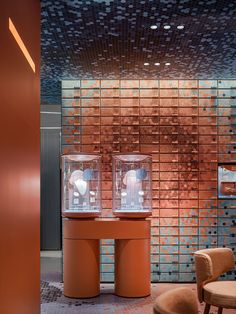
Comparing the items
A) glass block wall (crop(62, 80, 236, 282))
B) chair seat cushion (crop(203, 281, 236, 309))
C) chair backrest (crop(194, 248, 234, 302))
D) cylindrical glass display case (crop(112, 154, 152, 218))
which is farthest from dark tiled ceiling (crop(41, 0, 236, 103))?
chair seat cushion (crop(203, 281, 236, 309))

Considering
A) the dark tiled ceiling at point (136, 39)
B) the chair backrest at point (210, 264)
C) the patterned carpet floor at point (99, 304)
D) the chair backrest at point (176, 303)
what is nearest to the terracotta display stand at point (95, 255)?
the patterned carpet floor at point (99, 304)

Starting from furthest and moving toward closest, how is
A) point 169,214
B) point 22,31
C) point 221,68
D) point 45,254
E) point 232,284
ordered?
1. point 45,254
2. point 169,214
3. point 221,68
4. point 232,284
5. point 22,31

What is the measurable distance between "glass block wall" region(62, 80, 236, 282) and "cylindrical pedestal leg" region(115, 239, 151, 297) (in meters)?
0.75

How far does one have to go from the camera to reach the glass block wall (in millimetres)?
6676

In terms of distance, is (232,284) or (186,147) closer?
(232,284)

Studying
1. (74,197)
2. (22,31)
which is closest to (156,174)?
(74,197)

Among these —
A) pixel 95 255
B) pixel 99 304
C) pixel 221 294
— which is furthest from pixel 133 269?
pixel 221 294

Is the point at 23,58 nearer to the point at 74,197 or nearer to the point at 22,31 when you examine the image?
the point at 22,31

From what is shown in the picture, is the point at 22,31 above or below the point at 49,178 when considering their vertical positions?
above

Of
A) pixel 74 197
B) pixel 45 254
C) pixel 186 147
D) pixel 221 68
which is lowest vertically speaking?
pixel 45 254

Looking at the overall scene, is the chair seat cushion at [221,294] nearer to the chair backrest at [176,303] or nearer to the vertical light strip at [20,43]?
the chair backrest at [176,303]

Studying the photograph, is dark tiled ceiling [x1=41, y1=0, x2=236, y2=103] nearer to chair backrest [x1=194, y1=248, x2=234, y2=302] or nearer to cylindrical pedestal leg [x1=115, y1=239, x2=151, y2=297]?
chair backrest [x1=194, y1=248, x2=234, y2=302]

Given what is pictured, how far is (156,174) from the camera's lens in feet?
22.0

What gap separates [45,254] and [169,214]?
3.62m
